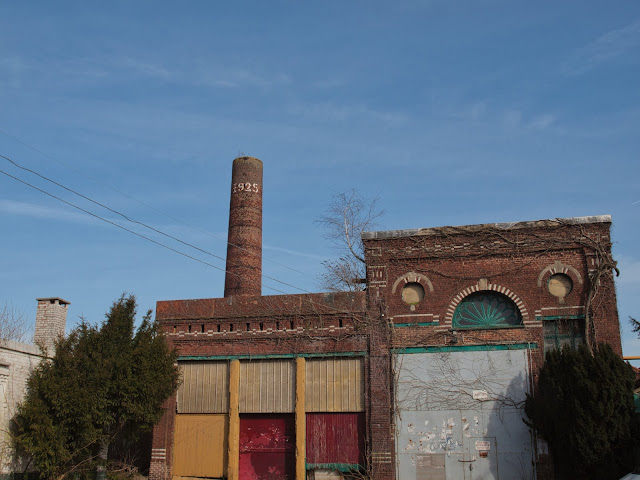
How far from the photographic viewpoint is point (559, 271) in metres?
19.0

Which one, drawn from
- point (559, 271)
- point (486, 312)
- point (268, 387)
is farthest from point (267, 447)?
point (559, 271)

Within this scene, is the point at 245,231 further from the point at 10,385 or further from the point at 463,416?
the point at 463,416

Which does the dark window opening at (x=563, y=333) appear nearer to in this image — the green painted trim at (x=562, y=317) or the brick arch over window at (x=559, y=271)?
the green painted trim at (x=562, y=317)

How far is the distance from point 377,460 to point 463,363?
359 cm

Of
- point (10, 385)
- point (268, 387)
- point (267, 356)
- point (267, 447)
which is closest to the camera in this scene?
point (10, 385)

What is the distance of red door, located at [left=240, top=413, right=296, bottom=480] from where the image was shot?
19016 mm

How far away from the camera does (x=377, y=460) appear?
59.4 ft

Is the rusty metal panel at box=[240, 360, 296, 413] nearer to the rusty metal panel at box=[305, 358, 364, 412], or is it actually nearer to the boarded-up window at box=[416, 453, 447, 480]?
the rusty metal panel at box=[305, 358, 364, 412]

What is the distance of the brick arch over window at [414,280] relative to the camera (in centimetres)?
1980

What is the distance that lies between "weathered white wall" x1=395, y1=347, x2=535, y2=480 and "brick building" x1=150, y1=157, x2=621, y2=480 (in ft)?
0.10

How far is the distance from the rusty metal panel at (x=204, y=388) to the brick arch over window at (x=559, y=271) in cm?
969

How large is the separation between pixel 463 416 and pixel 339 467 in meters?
3.72

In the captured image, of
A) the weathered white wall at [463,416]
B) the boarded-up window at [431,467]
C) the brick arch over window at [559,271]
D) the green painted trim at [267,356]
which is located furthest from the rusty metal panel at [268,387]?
the brick arch over window at [559,271]

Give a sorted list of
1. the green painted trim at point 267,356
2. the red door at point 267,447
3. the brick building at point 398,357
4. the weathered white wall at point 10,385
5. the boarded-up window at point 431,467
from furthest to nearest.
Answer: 1. the green painted trim at point 267,356
2. the red door at point 267,447
3. the brick building at point 398,357
4. the boarded-up window at point 431,467
5. the weathered white wall at point 10,385
